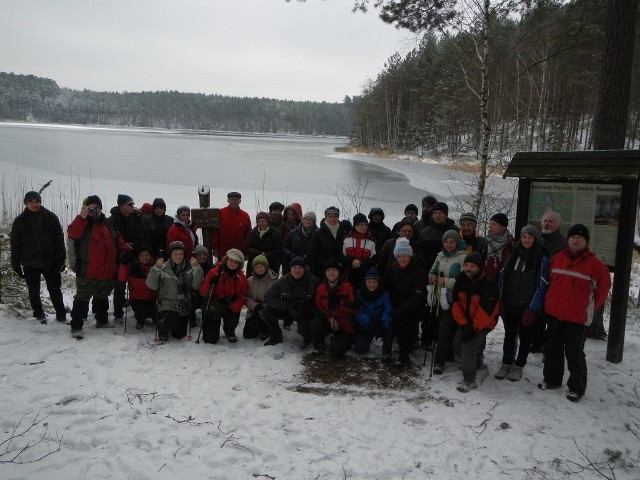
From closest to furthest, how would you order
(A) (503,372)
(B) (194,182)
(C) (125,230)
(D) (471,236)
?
(A) (503,372)
(D) (471,236)
(C) (125,230)
(B) (194,182)

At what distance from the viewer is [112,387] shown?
12.4ft

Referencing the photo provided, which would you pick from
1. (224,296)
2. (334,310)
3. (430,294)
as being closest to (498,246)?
(430,294)

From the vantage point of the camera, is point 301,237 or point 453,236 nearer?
point 453,236

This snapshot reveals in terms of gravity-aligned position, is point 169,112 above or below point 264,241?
above

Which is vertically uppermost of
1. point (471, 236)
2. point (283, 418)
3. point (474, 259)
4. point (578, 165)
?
point (578, 165)

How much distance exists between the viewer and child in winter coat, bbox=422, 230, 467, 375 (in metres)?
4.37

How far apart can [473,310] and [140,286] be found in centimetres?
399

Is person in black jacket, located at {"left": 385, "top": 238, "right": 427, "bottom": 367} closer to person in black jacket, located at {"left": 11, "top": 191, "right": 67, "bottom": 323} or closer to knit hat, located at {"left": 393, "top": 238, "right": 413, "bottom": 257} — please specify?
knit hat, located at {"left": 393, "top": 238, "right": 413, "bottom": 257}

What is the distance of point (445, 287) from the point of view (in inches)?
173

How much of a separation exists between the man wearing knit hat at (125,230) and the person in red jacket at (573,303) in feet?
15.9

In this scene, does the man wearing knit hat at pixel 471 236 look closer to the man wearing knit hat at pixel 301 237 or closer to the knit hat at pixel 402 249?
the knit hat at pixel 402 249

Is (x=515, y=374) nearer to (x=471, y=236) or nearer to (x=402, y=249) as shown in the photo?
(x=471, y=236)

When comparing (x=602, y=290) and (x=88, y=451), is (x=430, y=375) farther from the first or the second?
(x=88, y=451)

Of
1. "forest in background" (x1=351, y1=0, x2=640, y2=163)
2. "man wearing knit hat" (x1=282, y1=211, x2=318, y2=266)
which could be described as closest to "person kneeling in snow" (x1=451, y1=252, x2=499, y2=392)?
"man wearing knit hat" (x1=282, y1=211, x2=318, y2=266)
